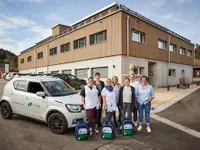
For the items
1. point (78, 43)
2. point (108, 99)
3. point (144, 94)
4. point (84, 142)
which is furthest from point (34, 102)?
point (78, 43)

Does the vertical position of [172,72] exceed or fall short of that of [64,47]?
it falls short

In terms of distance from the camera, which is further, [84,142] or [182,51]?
[182,51]

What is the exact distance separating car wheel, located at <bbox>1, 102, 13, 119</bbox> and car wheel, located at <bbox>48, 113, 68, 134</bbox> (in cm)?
212

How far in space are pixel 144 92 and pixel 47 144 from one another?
313 cm

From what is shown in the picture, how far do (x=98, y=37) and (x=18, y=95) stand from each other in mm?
11568

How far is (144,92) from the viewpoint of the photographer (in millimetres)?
4824

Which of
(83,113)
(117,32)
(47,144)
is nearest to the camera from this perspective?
(47,144)

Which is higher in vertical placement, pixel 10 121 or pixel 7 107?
pixel 7 107

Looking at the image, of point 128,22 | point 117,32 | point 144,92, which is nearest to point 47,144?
point 144,92

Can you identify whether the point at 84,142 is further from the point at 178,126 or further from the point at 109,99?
the point at 178,126

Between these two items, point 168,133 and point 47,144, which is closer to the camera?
point 47,144

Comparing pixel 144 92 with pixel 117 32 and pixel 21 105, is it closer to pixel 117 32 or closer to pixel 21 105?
pixel 21 105

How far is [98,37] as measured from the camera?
15656mm

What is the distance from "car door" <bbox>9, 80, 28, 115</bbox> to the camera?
5262 millimetres
